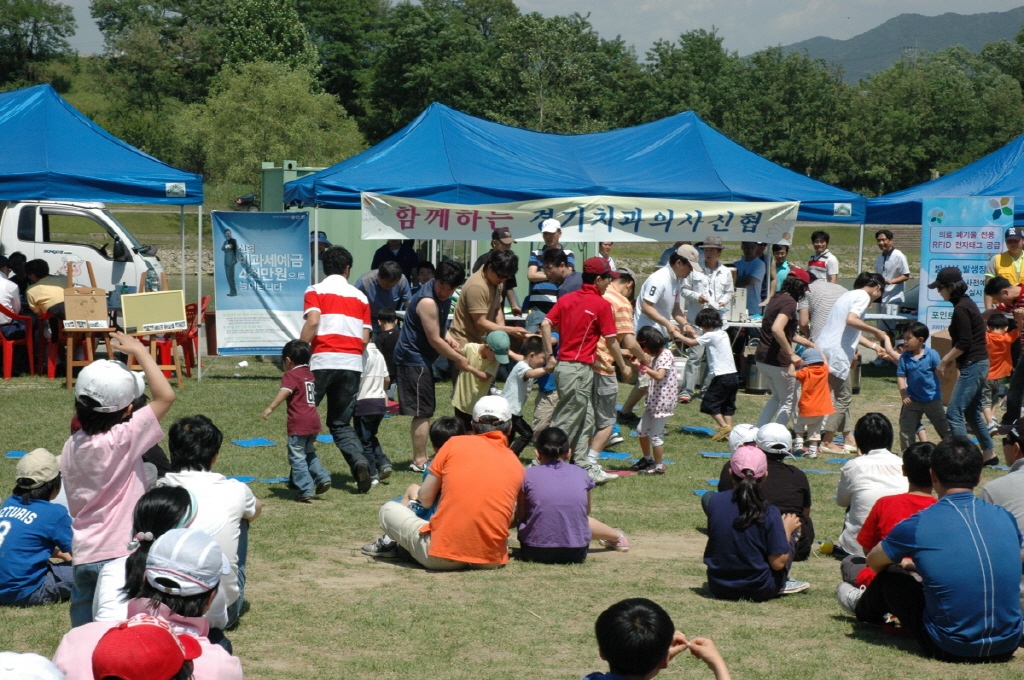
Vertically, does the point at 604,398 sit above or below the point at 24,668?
below

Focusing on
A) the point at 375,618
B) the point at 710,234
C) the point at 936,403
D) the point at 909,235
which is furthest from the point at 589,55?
the point at 375,618

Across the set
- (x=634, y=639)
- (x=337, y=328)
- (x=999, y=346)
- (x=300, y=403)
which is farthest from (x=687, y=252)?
(x=634, y=639)

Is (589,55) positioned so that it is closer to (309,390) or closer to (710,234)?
(710,234)

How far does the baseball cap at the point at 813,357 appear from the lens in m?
9.45

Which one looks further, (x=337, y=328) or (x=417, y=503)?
(x=337, y=328)

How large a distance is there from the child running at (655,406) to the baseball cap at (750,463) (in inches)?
121

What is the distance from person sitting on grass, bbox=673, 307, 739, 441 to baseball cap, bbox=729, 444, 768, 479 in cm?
459

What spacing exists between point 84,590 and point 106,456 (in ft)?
1.96

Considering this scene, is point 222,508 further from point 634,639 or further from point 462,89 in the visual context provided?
point 462,89

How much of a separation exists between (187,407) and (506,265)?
14.9 ft

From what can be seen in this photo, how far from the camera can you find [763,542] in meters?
5.39

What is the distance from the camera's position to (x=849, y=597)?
17.2 ft

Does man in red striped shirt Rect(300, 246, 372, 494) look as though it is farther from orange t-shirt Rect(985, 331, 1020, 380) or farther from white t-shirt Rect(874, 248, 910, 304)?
white t-shirt Rect(874, 248, 910, 304)

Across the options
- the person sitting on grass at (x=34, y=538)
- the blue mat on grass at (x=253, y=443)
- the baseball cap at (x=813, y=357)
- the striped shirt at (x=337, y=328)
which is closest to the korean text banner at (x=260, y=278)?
the blue mat on grass at (x=253, y=443)
